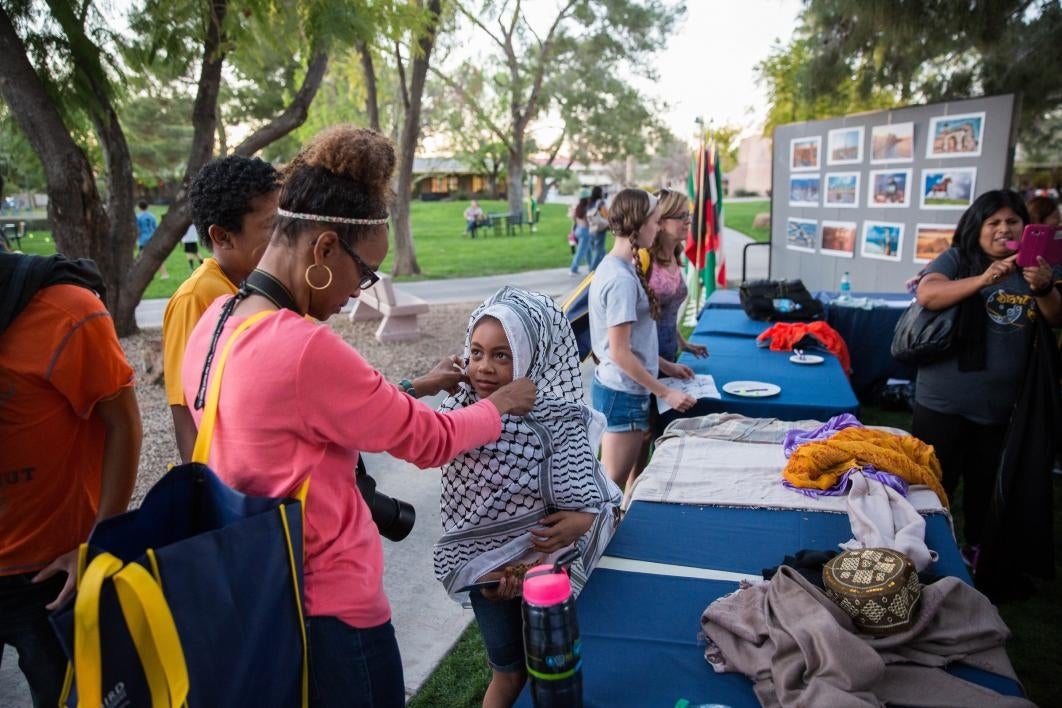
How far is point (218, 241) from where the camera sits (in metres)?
2.11

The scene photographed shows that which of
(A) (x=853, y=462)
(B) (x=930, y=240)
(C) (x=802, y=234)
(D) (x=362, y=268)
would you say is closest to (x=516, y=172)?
(C) (x=802, y=234)

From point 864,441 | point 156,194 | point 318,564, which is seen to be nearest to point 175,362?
point 318,564

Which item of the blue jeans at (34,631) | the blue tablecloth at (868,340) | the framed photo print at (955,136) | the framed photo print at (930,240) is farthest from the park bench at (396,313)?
the blue jeans at (34,631)

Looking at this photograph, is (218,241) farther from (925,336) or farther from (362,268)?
(925,336)

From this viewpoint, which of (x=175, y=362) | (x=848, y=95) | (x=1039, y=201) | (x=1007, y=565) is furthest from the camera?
(x=848, y=95)

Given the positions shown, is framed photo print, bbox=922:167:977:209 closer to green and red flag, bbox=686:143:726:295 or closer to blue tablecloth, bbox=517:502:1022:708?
green and red flag, bbox=686:143:726:295

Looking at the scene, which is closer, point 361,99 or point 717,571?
point 717,571

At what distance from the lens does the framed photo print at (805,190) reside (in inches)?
334

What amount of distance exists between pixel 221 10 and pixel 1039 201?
6.27m

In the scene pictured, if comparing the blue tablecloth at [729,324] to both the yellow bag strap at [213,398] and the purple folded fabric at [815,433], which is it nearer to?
the purple folded fabric at [815,433]

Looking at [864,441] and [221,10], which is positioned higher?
[221,10]

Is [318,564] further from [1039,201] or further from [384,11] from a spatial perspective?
[384,11]

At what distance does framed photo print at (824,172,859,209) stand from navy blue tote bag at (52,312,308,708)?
820cm

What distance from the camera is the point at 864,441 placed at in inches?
106
